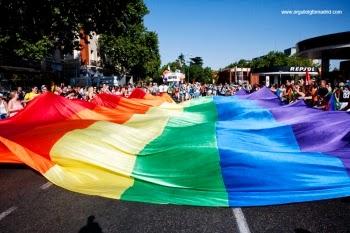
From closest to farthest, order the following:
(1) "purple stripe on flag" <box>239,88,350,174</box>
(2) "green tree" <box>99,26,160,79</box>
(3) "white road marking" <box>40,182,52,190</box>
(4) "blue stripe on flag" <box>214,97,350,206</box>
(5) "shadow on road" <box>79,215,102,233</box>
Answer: (5) "shadow on road" <box>79,215,102,233</box>
(4) "blue stripe on flag" <box>214,97,350,206</box>
(1) "purple stripe on flag" <box>239,88,350,174</box>
(3) "white road marking" <box>40,182,52,190</box>
(2) "green tree" <box>99,26,160,79</box>

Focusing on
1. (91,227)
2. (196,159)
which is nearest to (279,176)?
(196,159)

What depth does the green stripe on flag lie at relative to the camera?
5.71 meters

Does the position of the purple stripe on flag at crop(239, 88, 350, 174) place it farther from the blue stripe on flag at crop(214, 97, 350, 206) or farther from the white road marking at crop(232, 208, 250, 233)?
the white road marking at crop(232, 208, 250, 233)

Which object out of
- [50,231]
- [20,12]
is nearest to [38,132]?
[50,231]

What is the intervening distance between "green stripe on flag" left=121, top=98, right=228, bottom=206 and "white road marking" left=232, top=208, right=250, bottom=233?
0.20 meters

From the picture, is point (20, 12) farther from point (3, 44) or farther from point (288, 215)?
point (288, 215)

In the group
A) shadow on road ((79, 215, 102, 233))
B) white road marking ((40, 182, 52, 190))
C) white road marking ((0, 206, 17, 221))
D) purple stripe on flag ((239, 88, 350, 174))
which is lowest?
shadow on road ((79, 215, 102, 233))

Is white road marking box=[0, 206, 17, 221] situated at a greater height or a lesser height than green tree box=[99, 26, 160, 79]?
lesser

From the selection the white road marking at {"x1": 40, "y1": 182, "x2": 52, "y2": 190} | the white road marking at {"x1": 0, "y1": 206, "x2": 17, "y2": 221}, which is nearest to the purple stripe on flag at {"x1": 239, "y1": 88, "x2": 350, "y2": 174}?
the white road marking at {"x1": 40, "y1": 182, "x2": 52, "y2": 190}

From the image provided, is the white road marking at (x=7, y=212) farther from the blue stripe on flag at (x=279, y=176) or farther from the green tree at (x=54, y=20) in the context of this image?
the green tree at (x=54, y=20)

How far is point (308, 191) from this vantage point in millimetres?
5652

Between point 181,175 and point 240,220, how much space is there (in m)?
1.22

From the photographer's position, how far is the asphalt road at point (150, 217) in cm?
489

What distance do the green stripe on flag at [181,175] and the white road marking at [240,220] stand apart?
0.20m
